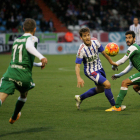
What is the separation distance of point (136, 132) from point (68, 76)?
7.89 meters

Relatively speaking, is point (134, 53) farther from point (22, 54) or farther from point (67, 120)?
A: point (22, 54)

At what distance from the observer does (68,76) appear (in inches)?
493

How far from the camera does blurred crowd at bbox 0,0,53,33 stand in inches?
958

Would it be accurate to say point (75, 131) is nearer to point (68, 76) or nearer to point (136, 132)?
point (136, 132)

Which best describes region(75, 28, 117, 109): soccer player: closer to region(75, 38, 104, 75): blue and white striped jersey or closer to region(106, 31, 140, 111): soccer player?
region(75, 38, 104, 75): blue and white striped jersey

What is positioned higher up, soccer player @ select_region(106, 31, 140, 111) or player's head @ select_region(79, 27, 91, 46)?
player's head @ select_region(79, 27, 91, 46)

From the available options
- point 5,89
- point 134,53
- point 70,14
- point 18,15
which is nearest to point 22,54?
point 5,89

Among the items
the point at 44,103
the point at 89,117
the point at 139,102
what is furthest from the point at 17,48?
the point at 139,102

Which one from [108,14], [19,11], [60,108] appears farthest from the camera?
[108,14]

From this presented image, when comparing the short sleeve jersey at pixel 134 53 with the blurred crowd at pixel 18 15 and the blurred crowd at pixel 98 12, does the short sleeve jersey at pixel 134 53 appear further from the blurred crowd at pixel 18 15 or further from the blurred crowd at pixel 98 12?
the blurred crowd at pixel 98 12

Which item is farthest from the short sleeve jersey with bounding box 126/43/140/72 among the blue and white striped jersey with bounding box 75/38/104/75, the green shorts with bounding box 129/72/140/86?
the blue and white striped jersey with bounding box 75/38/104/75

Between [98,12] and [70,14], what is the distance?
271cm

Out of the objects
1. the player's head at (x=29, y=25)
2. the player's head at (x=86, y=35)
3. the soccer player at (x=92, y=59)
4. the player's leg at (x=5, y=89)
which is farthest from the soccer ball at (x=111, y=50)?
the player's leg at (x=5, y=89)

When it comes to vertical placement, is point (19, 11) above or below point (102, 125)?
above
